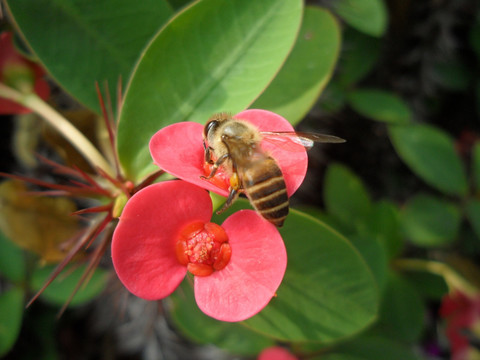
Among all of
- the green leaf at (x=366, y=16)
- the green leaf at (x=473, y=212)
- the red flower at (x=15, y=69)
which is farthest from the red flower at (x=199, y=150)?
the green leaf at (x=473, y=212)

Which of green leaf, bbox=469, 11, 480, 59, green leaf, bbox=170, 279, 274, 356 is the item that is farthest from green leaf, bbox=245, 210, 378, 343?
green leaf, bbox=469, 11, 480, 59

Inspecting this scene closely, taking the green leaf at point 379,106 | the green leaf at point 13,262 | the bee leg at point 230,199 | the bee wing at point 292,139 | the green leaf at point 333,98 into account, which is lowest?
the green leaf at point 379,106

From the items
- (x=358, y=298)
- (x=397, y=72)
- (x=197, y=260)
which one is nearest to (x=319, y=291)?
(x=358, y=298)

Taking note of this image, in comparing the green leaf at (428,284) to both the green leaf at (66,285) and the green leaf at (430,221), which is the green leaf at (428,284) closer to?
the green leaf at (430,221)

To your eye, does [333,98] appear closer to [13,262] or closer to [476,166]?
[476,166]

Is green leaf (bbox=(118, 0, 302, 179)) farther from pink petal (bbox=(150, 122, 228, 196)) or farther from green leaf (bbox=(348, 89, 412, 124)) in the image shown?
green leaf (bbox=(348, 89, 412, 124))

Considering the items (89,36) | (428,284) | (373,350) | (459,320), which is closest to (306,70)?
(89,36)

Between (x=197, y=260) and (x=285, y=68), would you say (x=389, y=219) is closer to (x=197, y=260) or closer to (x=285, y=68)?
(x=285, y=68)
